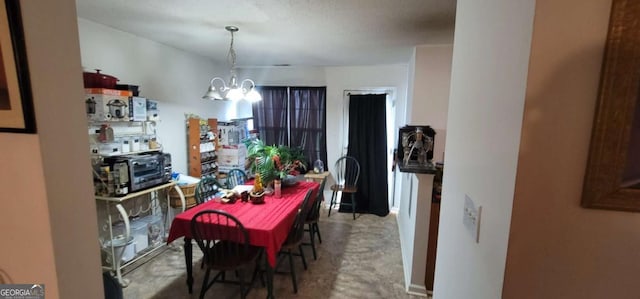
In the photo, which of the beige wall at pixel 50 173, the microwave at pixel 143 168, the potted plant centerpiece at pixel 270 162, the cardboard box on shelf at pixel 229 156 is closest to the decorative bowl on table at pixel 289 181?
the potted plant centerpiece at pixel 270 162

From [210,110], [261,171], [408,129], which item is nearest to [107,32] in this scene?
[210,110]

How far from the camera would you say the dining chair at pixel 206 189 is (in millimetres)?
2913

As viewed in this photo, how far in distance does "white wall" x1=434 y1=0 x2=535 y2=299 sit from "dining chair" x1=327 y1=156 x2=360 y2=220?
9.26 feet

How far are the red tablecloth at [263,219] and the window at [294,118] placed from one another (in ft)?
6.15

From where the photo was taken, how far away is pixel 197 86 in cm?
380

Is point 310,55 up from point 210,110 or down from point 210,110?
up

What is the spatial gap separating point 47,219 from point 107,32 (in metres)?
2.43

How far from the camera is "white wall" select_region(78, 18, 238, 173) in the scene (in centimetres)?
248

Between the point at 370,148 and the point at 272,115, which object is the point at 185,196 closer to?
the point at 272,115

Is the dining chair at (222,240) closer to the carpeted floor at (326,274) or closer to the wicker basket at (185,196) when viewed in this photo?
the carpeted floor at (326,274)

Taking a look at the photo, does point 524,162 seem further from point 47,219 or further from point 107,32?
point 107,32

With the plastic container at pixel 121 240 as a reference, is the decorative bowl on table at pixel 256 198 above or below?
above

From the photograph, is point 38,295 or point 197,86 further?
point 197,86

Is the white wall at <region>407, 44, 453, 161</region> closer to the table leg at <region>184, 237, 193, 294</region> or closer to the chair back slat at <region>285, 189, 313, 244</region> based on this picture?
the chair back slat at <region>285, 189, 313, 244</region>
